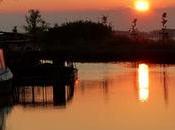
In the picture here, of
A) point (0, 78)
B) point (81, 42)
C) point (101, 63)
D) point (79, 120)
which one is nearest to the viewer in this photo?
point (79, 120)

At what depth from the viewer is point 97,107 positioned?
44281 millimetres

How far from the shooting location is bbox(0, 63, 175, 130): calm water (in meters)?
36.0

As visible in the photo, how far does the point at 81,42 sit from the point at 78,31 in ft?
24.9

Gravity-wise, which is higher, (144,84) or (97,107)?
(144,84)

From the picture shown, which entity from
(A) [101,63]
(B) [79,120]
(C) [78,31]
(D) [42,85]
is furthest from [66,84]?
(C) [78,31]

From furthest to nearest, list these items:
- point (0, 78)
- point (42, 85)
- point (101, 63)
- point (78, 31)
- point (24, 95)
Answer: point (78, 31)
point (101, 63)
point (42, 85)
point (24, 95)
point (0, 78)

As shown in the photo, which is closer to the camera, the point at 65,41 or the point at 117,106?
the point at 117,106

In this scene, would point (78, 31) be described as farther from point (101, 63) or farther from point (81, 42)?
point (101, 63)

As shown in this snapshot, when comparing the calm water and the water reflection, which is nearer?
the calm water

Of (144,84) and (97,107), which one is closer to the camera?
(97,107)

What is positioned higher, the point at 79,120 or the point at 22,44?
the point at 22,44

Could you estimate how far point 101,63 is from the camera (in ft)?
328

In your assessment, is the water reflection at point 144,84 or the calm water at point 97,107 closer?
the calm water at point 97,107

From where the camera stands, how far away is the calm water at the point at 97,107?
36.0 metres
